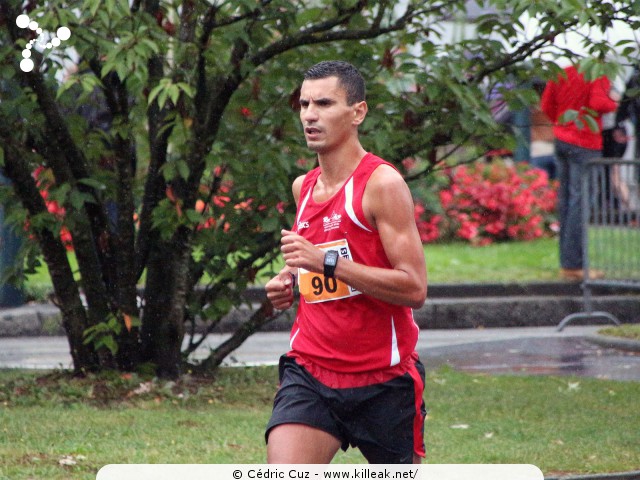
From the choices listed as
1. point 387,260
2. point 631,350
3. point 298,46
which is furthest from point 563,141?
point 387,260

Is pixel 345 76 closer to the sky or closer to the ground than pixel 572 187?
closer to the sky

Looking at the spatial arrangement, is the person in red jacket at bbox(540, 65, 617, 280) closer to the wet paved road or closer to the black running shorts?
the wet paved road

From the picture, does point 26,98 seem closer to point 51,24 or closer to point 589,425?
point 51,24

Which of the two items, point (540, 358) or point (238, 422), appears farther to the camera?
point (540, 358)

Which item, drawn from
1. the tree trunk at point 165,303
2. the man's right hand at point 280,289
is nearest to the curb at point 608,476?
the man's right hand at point 280,289

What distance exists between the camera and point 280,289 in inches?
157

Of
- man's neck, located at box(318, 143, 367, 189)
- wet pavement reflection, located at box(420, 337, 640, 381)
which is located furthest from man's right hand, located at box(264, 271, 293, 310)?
wet pavement reflection, located at box(420, 337, 640, 381)

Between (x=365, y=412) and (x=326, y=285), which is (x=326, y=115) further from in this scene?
(x=365, y=412)

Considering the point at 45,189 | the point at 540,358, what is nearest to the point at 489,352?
the point at 540,358

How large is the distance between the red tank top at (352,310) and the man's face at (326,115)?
128mm

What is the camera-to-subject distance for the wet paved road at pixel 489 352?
934 cm
